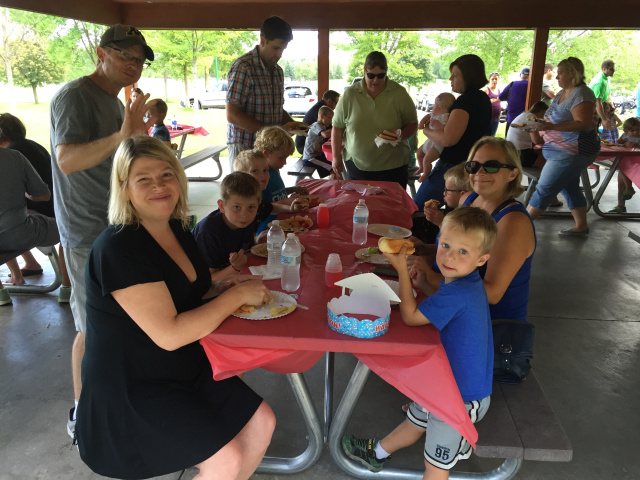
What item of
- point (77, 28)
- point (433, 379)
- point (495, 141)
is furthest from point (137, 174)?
point (77, 28)

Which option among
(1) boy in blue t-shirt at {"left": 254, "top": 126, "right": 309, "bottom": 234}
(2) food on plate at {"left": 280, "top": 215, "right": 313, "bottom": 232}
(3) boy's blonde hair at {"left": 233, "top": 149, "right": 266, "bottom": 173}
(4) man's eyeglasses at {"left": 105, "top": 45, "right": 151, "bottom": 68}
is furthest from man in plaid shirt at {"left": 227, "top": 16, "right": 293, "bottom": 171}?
(4) man's eyeglasses at {"left": 105, "top": 45, "right": 151, "bottom": 68}

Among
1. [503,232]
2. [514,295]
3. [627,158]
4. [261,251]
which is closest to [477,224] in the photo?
[503,232]

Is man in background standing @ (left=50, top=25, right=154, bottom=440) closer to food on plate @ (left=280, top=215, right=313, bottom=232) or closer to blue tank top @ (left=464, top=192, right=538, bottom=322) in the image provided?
food on plate @ (left=280, top=215, right=313, bottom=232)

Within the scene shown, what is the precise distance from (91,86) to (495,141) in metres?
2.03

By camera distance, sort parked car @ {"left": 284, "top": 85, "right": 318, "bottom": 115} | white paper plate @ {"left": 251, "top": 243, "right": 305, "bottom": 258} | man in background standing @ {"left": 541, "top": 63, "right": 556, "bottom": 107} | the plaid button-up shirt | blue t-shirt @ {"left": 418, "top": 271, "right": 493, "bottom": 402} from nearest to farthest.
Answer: blue t-shirt @ {"left": 418, "top": 271, "right": 493, "bottom": 402} → white paper plate @ {"left": 251, "top": 243, "right": 305, "bottom": 258} → the plaid button-up shirt → man in background standing @ {"left": 541, "top": 63, "right": 556, "bottom": 107} → parked car @ {"left": 284, "top": 85, "right": 318, "bottom": 115}

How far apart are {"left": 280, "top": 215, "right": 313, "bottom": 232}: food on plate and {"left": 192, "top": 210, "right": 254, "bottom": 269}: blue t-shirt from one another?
287 mm

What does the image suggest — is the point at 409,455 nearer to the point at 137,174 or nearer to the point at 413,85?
the point at 137,174

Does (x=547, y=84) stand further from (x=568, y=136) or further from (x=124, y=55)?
(x=124, y=55)

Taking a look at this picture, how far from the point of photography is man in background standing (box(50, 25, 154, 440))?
7.25 ft

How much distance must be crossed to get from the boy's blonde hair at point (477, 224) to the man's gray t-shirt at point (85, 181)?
1.69m

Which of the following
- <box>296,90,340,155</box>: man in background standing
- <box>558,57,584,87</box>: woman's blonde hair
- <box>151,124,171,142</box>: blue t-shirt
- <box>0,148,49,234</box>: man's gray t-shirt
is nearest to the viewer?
<box>0,148,49,234</box>: man's gray t-shirt

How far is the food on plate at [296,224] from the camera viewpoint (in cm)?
297

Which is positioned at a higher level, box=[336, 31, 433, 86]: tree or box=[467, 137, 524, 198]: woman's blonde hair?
box=[336, 31, 433, 86]: tree

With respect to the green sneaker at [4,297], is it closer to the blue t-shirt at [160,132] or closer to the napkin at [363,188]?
the napkin at [363,188]
